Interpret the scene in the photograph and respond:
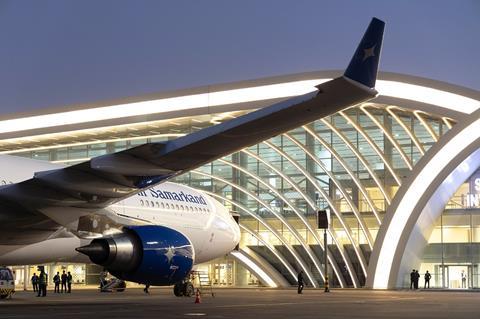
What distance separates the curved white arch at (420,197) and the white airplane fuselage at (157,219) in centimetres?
1558

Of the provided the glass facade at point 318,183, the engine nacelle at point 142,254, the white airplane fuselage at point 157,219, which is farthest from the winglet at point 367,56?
the glass facade at point 318,183

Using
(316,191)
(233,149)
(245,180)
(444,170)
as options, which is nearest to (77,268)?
(245,180)

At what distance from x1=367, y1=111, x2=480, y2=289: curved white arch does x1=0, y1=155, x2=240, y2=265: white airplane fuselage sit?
15577 mm

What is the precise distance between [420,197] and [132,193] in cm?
2538

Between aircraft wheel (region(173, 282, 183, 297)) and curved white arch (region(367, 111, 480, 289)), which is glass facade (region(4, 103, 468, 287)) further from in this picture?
aircraft wheel (region(173, 282, 183, 297))

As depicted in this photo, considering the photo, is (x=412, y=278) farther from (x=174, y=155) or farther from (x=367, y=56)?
(x=367, y=56)

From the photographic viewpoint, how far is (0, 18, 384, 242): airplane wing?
12008 mm

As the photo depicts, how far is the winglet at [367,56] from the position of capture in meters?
11.8

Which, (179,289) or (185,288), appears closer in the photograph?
(185,288)

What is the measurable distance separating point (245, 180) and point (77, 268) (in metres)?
14.5

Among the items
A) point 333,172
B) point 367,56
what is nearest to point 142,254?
point 367,56

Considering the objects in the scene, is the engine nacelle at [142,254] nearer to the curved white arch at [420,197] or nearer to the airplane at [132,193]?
the airplane at [132,193]

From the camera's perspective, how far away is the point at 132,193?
16438 millimetres

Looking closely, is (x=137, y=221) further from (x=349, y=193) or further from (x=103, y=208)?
(x=349, y=193)
